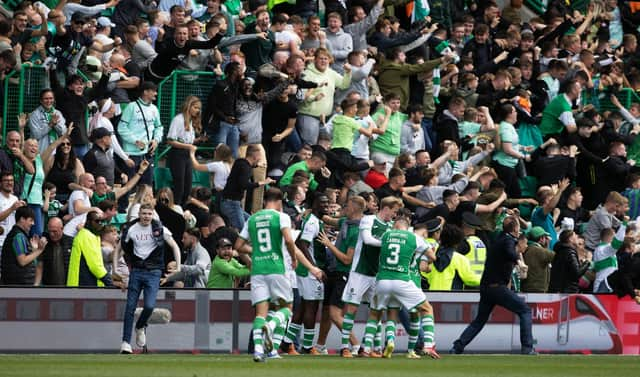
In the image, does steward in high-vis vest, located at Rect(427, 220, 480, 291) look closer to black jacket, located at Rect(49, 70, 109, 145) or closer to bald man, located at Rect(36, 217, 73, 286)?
bald man, located at Rect(36, 217, 73, 286)

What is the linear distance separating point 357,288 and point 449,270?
9.75 feet

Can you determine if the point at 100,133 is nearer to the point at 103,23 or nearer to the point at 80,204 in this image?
the point at 80,204

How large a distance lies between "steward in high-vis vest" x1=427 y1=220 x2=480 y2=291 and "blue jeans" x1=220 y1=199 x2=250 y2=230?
3043 mm

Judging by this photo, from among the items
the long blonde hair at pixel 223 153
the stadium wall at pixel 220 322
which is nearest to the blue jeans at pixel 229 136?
the long blonde hair at pixel 223 153

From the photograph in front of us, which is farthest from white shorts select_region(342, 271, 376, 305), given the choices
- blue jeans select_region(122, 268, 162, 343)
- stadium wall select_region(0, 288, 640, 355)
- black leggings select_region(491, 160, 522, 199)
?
black leggings select_region(491, 160, 522, 199)

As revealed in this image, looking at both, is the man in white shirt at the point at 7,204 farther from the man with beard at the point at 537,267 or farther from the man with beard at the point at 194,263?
the man with beard at the point at 537,267

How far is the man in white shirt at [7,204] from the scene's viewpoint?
20.5m

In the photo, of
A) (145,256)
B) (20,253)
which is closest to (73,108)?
(20,253)

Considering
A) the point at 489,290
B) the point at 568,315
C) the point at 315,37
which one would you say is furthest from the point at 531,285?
the point at 315,37

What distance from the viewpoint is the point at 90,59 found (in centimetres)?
2331

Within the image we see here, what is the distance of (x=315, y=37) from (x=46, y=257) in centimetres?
790

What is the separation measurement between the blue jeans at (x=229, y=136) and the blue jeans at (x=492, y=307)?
5532 mm

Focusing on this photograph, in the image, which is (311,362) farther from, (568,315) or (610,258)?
(610,258)

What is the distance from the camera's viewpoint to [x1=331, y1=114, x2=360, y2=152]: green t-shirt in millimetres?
24281
